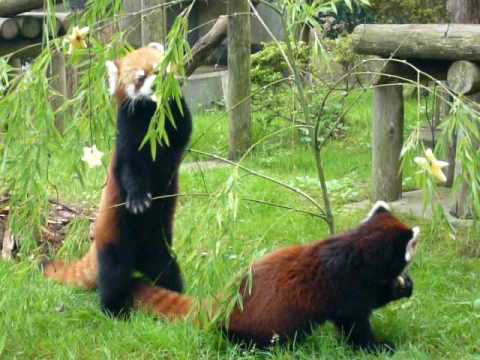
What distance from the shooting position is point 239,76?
726 centimetres

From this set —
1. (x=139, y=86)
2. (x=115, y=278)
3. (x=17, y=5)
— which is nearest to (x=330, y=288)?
(x=115, y=278)

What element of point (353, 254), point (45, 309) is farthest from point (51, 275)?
point (353, 254)

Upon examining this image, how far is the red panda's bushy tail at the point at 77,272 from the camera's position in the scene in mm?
4621

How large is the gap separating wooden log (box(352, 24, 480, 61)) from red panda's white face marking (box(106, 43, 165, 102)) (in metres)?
1.33

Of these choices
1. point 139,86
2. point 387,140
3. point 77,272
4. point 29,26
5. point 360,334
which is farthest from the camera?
point 29,26

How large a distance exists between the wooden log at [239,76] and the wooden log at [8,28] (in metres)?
1.93

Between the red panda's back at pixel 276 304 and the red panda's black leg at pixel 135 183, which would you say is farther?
the red panda's black leg at pixel 135 183

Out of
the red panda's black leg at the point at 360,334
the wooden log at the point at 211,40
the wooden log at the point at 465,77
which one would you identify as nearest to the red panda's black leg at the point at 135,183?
the red panda's black leg at the point at 360,334

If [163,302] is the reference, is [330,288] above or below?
above

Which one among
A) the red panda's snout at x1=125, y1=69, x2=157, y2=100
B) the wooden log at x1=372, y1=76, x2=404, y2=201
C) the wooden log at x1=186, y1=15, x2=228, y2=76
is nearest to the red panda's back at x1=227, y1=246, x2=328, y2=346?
the red panda's snout at x1=125, y1=69, x2=157, y2=100

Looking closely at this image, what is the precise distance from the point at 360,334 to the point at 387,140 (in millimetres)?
2455

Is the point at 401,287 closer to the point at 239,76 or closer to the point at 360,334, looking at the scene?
the point at 360,334

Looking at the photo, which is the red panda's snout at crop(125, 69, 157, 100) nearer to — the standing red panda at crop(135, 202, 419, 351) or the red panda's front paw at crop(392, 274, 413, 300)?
the standing red panda at crop(135, 202, 419, 351)

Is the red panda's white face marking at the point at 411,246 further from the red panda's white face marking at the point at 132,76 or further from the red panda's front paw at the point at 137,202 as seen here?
the red panda's white face marking at the point at 132,76
